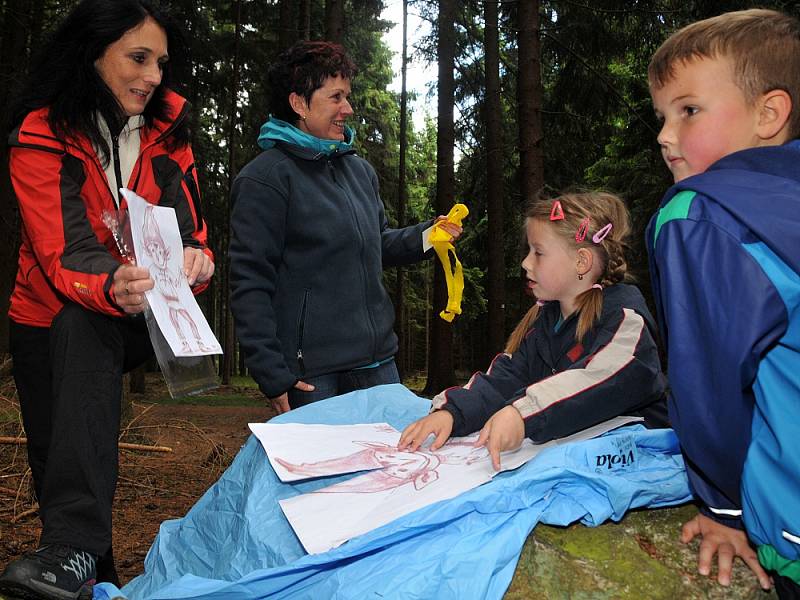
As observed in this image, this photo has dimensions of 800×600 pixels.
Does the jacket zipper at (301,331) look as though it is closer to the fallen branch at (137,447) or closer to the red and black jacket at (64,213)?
the red and black jacket at (64,213)

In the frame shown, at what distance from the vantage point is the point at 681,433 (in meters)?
1.59

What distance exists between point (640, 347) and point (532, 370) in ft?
1.60

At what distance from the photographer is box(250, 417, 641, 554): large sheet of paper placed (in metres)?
1.88

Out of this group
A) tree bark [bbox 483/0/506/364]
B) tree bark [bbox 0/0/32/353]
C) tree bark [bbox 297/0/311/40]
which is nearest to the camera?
tree bark [bbox 0/0/32/353]

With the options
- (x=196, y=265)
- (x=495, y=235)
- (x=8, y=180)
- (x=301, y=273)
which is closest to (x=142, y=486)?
(x=301, y=273)

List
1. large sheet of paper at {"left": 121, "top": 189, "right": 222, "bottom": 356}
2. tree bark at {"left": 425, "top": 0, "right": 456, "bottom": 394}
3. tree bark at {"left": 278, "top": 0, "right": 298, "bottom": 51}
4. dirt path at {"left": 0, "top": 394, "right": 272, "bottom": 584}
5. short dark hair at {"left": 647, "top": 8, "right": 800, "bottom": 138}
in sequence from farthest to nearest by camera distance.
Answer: tree bark at {"left": 425, "top": 0, "right": 456, "bottom": 394}, tree bark at {"left": 278, "top": 0, "right": 298, "bottom": 51}, dirt path at {"left": 0, "top": 394, "right": 272, "bottom": 584}, large sheet of paper at {"left": 121, "top": 189, "right": 222, "bottom": 356}, short dark hair at {"left": 647, "top": 8, "right": 800, "bottom": 138}

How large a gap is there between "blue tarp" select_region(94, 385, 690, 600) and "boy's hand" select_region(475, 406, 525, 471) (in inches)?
3.4

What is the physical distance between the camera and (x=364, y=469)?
220cm

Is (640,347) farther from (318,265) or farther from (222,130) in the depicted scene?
(222,130)

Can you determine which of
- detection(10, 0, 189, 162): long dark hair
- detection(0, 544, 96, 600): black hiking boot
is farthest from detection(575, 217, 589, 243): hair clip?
detection(0, 544, 96, 600): black hiking boot

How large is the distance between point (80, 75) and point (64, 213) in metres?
0.50

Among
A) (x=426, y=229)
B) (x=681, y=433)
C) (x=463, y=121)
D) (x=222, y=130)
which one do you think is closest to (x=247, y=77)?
(x=222, y=130)

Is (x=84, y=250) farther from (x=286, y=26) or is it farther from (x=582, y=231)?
(x=286, y=26)

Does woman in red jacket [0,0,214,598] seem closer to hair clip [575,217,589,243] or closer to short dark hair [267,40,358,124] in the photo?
short dark hair [267,40,358,124]
